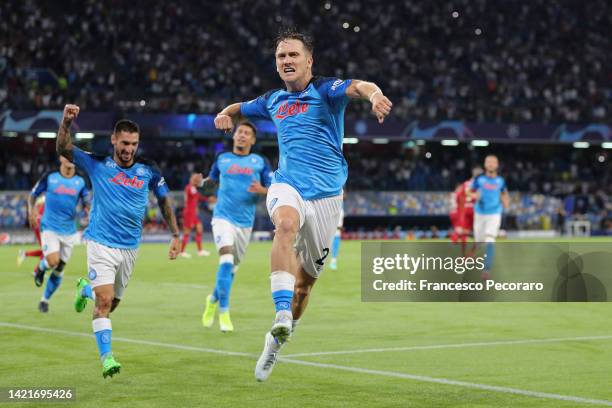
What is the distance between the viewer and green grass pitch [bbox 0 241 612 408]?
8.55m

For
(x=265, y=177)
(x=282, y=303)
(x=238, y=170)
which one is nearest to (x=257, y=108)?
(x=282, y=303)

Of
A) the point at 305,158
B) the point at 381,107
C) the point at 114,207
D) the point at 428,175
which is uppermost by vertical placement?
the point at 428,175

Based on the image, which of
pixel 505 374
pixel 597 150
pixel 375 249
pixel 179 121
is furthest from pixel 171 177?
pixel 505 374

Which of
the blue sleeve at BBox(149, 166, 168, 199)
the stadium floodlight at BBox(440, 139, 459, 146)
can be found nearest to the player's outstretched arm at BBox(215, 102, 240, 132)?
the blue sleeve at BBox(149, 166, 168, 199)

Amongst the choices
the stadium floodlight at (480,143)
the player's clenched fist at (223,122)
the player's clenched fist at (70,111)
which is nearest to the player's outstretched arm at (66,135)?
the player's clenched fist at (70,111)

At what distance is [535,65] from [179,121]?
69.8ft

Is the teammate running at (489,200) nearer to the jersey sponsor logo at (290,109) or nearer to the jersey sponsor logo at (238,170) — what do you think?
the jersey sponsor logo at (238,170)

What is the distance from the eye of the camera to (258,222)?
44.5 metres

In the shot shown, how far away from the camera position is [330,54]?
5075cm

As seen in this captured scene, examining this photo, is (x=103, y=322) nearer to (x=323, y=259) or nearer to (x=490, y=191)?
(x=323, y=259)

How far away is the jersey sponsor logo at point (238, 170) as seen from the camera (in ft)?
46.4

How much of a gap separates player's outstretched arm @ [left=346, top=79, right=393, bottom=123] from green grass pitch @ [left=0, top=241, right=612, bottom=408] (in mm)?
2446

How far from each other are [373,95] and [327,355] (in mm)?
4441

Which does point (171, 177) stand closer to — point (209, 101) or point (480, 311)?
point (209, 101)
